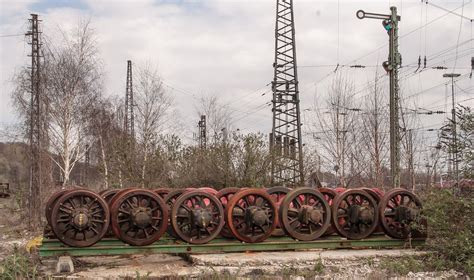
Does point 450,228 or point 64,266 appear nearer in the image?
Answer: point 64,266

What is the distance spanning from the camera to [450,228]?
30.4ft

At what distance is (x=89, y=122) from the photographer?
30875 mm

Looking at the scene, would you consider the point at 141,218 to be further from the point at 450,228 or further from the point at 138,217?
the point at 450,228

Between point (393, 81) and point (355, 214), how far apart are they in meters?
6.71

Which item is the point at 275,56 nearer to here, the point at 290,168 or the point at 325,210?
the point at 290,168

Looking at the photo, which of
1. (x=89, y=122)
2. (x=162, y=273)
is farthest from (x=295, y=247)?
(x=89, y=122)

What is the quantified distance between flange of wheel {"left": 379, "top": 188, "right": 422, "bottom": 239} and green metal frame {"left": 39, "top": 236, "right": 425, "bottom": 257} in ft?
0.69

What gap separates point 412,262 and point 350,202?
207 centimetres

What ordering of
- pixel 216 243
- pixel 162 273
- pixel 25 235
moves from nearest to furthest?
1. pixel 162 273
2. pixel 216 243
3. pixel 25 235

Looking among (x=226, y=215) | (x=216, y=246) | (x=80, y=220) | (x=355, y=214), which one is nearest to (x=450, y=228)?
(x=355, y=214)

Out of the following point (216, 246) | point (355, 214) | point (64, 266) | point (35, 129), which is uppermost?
point (35, 129)

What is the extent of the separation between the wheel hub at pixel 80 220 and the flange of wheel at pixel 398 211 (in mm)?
5738

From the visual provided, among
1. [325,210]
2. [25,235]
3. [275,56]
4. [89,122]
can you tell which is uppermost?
[275,56]

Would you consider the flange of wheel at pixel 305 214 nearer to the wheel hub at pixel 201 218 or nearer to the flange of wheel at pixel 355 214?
the flange of wheel at pixel 355 214
